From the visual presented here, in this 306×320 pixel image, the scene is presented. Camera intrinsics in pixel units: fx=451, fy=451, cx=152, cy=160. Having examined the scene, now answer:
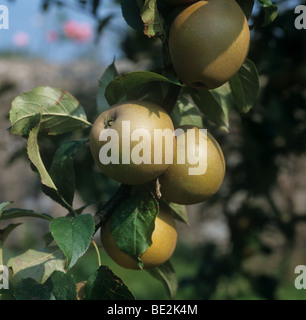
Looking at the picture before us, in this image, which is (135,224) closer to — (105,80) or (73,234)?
(73,234)

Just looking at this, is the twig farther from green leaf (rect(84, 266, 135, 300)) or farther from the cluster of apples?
green leaf (rect(84, 266, 135, 300))

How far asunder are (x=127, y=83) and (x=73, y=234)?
0.20 metres

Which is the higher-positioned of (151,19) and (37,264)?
(151,19)

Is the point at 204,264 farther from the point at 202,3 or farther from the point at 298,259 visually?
the point at 298,259

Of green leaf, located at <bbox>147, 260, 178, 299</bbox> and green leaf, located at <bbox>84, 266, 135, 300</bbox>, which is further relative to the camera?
green leaf, located at <bbox>147, 260, 178, 299</bbox>

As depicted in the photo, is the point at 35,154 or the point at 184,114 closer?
the point at 35,154

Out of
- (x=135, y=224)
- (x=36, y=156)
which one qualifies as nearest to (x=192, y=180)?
(x=135, y=224)

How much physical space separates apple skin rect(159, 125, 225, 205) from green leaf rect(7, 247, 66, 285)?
7.2 inches

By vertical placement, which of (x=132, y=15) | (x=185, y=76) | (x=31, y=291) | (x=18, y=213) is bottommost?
(x=31, y=291)

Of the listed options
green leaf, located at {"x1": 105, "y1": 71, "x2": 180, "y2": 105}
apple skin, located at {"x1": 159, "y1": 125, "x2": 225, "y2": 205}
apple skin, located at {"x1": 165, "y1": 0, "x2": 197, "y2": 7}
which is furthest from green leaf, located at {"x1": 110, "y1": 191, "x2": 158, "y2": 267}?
apple skin, located at {"x1": 165, "y1": 0, "x2": 197, "y2": 7}

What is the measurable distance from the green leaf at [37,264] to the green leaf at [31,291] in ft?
0.14

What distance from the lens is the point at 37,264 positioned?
2.12 feet

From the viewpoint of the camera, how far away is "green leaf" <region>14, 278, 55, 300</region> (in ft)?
1.86

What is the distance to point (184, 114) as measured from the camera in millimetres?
730
